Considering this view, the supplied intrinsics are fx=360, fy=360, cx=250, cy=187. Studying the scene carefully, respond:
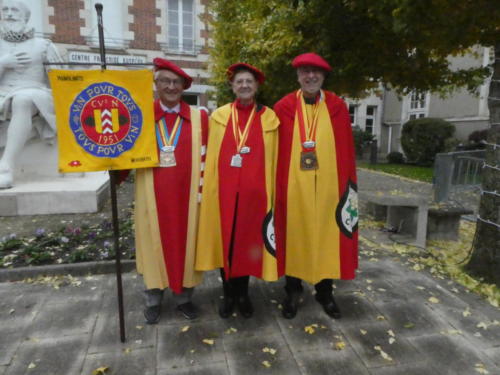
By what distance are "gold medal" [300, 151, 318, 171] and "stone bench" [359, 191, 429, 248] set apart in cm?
209

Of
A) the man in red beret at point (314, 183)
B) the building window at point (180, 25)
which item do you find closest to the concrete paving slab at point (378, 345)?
the man in red beret at point (314, 183)

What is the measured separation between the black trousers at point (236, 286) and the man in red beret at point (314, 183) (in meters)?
0.34

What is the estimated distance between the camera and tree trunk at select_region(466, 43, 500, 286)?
3432 millimetres

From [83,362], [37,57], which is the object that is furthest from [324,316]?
[37,57]

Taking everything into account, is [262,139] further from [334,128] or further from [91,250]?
[91,250]

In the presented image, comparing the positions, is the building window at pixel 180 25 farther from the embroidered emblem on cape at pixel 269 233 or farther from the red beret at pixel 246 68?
the embroidered emblem on cape at pixel 269 233

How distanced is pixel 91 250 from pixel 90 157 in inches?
80.3

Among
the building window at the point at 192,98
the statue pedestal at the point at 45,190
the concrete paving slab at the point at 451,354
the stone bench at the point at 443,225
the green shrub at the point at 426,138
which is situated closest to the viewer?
the concrete paving slab at the point at 451,354

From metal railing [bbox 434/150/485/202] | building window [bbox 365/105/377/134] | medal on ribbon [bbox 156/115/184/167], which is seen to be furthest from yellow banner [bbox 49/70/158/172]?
building window [bbox 365/105/377/134]

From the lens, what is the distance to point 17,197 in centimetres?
520

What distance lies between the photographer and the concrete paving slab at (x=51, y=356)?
226cm

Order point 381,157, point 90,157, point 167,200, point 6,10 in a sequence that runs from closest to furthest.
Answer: point 90,157
point 167,200
point 6,10
point 381,157

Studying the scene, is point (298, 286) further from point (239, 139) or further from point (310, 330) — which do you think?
point (239, 139)

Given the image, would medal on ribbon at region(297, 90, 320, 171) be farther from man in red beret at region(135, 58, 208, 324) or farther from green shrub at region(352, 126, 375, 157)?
green shrub at region(352, 126, 375, 157)
